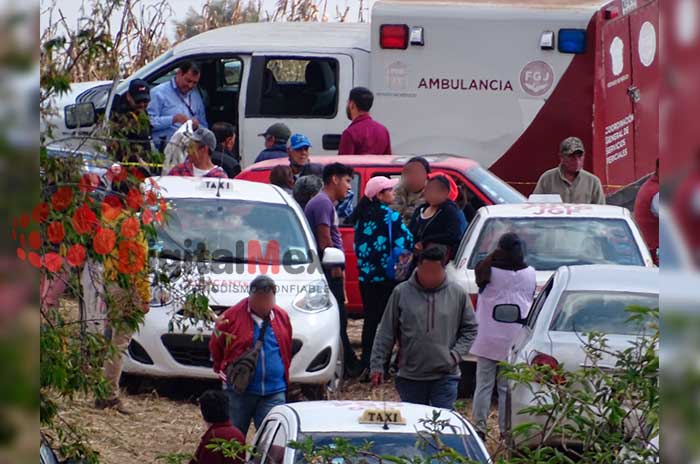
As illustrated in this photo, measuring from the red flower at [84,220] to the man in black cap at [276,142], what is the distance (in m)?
8.89

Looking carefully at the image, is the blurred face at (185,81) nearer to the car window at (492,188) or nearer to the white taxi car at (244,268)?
the white taxi car at (244,268)

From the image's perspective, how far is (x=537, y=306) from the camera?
8.84 m

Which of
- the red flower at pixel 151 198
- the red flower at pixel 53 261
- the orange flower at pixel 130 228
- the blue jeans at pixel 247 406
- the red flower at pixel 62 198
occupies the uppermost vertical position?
the red flower at pixel 62 198

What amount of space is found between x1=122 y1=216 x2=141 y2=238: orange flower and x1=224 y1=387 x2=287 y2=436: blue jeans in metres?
4.03

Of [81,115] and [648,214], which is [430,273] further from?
[81,115]

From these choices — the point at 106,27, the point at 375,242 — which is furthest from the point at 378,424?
the point at 375,242

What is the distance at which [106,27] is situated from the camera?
4449 millimetres

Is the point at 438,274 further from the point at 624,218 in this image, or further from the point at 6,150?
the point at 6,150

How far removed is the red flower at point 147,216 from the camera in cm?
467

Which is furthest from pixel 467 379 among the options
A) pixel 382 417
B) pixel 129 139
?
pixel 129 139

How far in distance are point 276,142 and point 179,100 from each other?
1.08 meters

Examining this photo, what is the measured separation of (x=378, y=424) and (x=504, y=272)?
309 cm

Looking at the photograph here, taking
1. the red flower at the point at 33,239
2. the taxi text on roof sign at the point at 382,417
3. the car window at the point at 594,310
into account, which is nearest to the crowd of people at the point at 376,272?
the car window at the point at 594,310

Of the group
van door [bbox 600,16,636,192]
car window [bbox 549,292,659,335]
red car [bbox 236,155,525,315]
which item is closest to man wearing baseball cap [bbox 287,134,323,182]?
red car [bbox 236,155,525,315]
